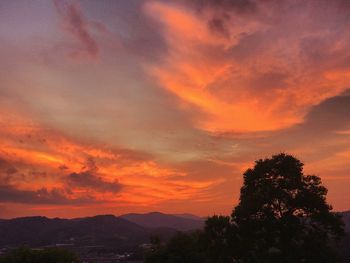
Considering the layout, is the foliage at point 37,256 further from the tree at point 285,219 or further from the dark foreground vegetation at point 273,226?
the tree at point 285,219

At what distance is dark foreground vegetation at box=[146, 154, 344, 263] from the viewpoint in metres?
47.8

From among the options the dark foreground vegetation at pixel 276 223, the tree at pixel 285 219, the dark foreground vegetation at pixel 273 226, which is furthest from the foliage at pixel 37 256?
the tree at pixel 285 219

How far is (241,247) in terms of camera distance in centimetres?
5162

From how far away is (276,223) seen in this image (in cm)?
4997

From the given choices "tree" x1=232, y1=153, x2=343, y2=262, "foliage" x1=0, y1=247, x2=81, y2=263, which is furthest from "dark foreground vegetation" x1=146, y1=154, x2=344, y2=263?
"foliage" x1=0, y1=247, x2=81, y2=263

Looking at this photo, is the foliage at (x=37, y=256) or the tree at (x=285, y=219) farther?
the foliage at (x=37, y=256)

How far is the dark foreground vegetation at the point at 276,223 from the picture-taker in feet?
157

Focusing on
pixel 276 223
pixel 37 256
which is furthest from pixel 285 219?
pixel 37 256

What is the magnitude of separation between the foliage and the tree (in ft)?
79.2

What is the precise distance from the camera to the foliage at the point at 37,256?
54.9 m

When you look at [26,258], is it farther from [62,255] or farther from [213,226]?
[213,226]

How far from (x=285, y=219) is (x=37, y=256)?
34.0m

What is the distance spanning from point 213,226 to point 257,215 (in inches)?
265

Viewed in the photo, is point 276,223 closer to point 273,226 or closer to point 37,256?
point 273,226
